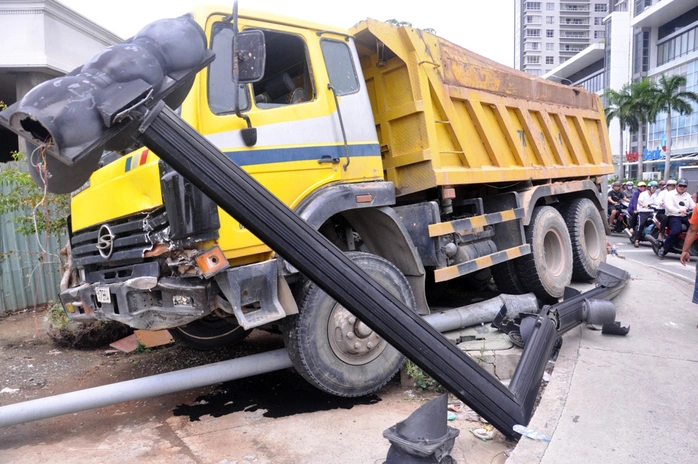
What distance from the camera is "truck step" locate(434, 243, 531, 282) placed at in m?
4.62

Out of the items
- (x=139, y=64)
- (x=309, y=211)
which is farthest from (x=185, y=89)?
(x=309, y=211)

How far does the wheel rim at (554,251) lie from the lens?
21.2ft

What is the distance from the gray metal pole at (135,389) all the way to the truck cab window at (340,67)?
2.06 metres

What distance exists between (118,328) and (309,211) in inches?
134

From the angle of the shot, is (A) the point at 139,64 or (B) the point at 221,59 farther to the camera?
(B) the point at 221,59

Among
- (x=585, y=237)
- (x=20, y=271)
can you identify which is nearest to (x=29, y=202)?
(x=20, y=271)

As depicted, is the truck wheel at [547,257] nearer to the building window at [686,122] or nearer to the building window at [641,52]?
the building window at [686,122]

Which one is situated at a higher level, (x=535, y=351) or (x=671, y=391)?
→ (x=535, y=351)

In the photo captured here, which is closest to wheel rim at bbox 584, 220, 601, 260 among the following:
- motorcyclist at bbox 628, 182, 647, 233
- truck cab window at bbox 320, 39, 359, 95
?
truck cab window at bbox 320, 39, 359, 95

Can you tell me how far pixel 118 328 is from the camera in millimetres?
5855

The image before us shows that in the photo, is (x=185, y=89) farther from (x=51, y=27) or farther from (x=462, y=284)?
(x=51, y=27)

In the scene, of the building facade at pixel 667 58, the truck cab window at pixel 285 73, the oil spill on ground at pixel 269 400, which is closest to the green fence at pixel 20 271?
the oil spill on ground at pixel 269 400

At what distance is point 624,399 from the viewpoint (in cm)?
344

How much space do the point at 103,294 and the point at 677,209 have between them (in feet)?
36.0
